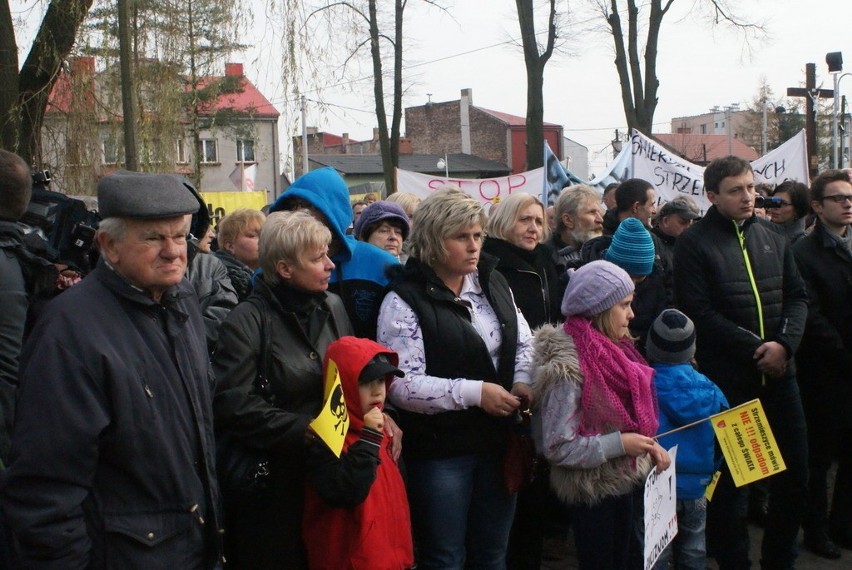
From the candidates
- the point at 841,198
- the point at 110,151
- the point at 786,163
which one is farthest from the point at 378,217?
the point at 786,163

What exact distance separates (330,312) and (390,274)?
528 mm

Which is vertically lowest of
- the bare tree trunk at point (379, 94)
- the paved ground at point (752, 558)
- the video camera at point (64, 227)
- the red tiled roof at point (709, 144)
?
the paved ground at point (752, 558)

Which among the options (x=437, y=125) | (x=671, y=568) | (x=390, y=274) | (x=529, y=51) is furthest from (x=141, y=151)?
(x=437, y=125)

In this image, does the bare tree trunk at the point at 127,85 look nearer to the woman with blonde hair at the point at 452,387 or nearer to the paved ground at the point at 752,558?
the woman with blonde hair at the point at 452,387

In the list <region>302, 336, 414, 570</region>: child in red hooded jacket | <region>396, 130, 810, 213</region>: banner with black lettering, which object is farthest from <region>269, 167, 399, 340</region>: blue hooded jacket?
<region>396, 130, 810, 213</region>: banner with black lettering

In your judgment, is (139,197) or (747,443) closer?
(139,197)

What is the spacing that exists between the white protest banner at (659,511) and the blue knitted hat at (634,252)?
1.17 m

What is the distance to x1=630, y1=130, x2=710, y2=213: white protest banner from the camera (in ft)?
33.1

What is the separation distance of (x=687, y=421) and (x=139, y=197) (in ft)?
8.18

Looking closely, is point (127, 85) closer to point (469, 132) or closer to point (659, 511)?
point (659, 511)

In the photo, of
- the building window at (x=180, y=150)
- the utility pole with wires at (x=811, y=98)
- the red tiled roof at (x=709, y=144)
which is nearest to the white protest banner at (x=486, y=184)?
the building window at (x=180, y=150)

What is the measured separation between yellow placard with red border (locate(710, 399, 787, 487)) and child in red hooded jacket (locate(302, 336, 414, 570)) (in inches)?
54.2

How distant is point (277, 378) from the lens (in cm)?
298

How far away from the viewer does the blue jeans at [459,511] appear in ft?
11.2
